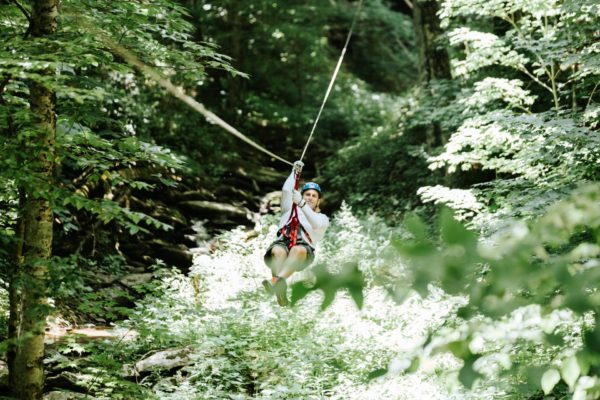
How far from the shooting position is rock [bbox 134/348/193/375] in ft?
16.7

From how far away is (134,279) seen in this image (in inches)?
312

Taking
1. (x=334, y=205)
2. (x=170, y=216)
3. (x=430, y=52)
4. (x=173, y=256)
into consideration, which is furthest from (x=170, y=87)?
(x=334, y=205)

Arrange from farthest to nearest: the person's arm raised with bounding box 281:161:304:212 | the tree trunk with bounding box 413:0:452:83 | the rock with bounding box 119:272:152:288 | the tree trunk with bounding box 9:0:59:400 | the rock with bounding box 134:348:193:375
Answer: the tree trunk with bounding box 413:0:452:83
the rock with bounding box 119:272:152:288
the person's arm raised with bounding box 281:161:304:212
the rock with bounding box 134:348:193:375
the tree trunk with bounding box 9:0:59:400

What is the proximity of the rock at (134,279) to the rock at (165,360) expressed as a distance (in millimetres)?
2562

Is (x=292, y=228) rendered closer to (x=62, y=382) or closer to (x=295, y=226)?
(x=295, y=226)

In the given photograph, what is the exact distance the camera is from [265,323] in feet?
19.2

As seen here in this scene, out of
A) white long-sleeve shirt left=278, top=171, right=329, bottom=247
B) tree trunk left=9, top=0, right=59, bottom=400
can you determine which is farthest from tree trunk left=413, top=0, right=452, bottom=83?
tree trunk left=9, top=0, right=59, bottom=400

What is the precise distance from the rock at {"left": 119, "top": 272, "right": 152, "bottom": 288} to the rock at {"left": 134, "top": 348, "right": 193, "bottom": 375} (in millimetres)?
2562

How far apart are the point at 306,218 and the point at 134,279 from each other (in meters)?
3.44

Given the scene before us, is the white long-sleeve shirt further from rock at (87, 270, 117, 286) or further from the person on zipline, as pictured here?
rock at (87, 270, 117, 286)

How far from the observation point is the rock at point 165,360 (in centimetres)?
509

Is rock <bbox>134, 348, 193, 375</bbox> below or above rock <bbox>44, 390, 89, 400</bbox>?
below

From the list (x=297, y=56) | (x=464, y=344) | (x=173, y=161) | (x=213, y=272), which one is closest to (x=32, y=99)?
(x=173, y=161)

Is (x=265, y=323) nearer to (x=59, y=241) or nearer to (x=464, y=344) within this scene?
(x=59, y=241)
